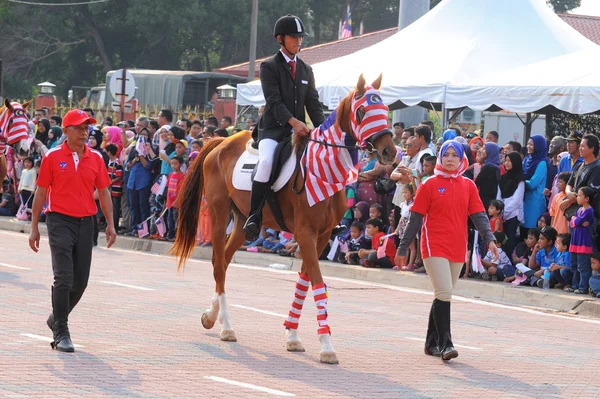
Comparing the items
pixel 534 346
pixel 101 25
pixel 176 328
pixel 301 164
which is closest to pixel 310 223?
pixel 301 164

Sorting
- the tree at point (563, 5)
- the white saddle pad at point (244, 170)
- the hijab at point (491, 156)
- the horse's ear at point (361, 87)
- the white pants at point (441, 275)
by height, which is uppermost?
the tree at point (563, 5)

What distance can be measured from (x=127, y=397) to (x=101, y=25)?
6042 cm

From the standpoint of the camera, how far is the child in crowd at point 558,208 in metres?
15.9

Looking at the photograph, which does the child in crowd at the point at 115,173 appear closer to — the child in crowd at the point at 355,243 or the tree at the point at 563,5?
the child in crowd at the point at 355,243

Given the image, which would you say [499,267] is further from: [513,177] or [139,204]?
[139,204]

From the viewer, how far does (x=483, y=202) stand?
17156 mm

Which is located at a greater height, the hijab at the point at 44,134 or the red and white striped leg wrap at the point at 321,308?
the hijab at the point at 44,134

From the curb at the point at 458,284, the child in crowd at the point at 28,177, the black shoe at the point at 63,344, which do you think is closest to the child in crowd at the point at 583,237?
the curb at the point at 458,284

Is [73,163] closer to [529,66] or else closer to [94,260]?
[94,260]

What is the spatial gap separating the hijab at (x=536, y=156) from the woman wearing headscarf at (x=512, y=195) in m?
0.26

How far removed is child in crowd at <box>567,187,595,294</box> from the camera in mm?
15234

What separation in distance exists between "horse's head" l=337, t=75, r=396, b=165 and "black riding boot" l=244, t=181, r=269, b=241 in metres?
1.19

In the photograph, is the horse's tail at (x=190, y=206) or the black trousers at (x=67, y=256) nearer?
the black trousers at (x=67, y=256)

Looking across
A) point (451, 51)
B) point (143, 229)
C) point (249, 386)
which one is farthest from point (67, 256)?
point (451, 51)
